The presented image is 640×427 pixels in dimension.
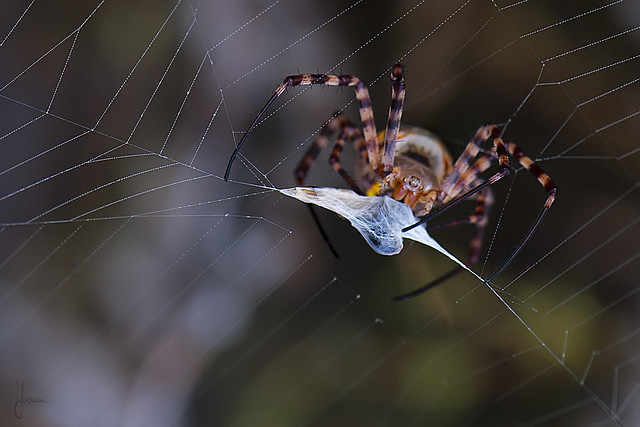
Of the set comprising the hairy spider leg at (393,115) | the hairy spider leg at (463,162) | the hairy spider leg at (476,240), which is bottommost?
the hairy spider leg at (476,240)

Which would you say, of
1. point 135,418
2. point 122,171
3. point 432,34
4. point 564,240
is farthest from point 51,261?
point 564,240

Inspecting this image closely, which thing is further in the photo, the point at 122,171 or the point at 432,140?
the point at 122,171

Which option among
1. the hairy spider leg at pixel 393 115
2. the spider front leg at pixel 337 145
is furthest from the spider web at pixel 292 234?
the hairy spider leg at pixel 393 115

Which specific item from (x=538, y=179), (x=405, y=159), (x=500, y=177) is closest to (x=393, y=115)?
(x=405, y=159)

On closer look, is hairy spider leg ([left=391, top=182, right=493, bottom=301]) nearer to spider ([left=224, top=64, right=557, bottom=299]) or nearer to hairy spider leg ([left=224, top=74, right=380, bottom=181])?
spider ([left=224, top=64, right=557, bottom=299])

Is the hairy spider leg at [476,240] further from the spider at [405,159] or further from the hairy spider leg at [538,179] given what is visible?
the hairy spider leg at [538,179]

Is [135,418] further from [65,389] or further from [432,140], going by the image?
[432,140]

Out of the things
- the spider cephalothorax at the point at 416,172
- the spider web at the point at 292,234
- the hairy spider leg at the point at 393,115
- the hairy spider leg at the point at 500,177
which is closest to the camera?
the hairy spider leg at the point at 500,177
